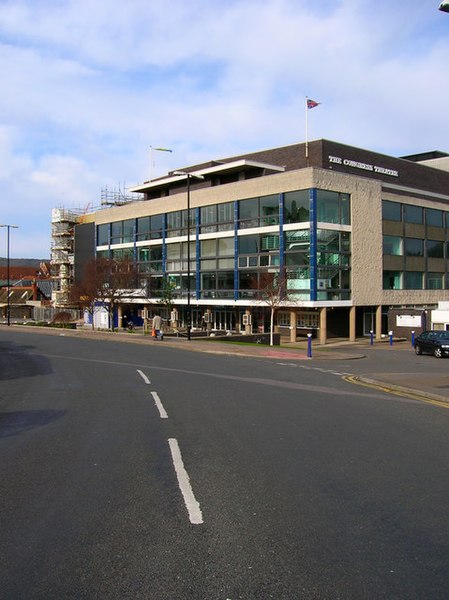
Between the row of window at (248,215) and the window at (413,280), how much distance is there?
9.91 metres

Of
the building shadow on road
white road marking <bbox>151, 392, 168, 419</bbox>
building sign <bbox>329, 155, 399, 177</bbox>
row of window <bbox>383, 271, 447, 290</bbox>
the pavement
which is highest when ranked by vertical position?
building sign <bbox>329, 155, 399, 177</bbox>

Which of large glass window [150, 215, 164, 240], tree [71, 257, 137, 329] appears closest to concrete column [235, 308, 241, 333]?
tree [71, 257, 137, 329]

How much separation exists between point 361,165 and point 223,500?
169 feet

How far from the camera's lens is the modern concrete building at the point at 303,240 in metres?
45.1

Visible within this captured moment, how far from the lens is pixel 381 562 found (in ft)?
14.7

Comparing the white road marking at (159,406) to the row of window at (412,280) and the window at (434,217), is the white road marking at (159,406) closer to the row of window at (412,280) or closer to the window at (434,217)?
the row of window at (412,280)

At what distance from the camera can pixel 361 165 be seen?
175ft

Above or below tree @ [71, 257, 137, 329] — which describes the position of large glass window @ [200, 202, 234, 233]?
above

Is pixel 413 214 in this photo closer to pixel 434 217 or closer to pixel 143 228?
pixel 434 217

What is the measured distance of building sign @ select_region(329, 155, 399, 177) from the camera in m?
51.1

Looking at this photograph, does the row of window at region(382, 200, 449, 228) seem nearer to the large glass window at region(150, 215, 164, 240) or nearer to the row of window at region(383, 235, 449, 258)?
the row of window at region(383, 235, 449, 258)

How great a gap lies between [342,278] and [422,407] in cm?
3438

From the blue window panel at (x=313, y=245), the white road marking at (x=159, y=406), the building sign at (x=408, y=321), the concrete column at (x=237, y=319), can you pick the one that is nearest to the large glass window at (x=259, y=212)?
the blue window panel at (x=313, y=245)

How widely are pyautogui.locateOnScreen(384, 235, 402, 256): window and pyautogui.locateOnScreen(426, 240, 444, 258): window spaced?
475cm
